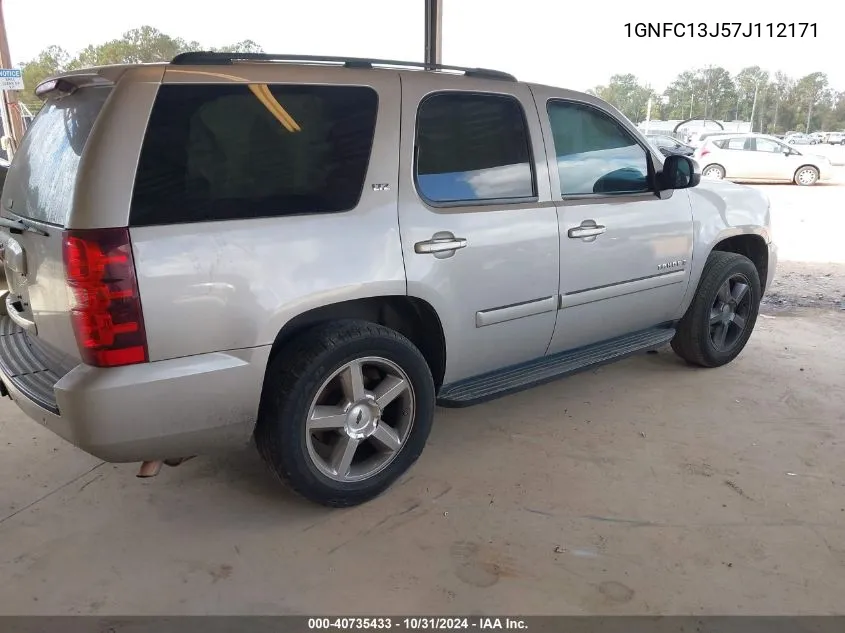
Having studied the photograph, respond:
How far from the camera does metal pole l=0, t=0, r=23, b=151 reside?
330 inches

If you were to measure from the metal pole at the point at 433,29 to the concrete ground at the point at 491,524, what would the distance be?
17.5 feet

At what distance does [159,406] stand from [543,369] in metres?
1.94

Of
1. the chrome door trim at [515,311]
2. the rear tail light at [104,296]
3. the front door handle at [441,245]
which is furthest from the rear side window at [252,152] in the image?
the chrome door trim at [515,311]

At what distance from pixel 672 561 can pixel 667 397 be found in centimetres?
168

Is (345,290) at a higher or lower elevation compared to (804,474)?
higher

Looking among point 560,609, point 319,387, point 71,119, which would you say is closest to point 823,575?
point 560,609

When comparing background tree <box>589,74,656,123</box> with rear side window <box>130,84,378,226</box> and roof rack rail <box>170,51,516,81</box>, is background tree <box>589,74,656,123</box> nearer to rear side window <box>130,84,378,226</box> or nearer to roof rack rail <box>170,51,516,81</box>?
roof rack rail <box>170,51,516,81</box>

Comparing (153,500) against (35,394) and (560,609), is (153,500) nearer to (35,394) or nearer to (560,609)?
(35,394)

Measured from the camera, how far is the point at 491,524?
2713mm

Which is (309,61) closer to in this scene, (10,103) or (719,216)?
(719,216)

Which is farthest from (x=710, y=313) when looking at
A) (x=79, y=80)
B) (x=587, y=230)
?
(x=79, y=80)

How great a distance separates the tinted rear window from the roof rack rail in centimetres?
32

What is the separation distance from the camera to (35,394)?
2.38 meters

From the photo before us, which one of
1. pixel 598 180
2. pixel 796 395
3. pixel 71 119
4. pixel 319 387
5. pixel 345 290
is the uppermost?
pixel 71 119
